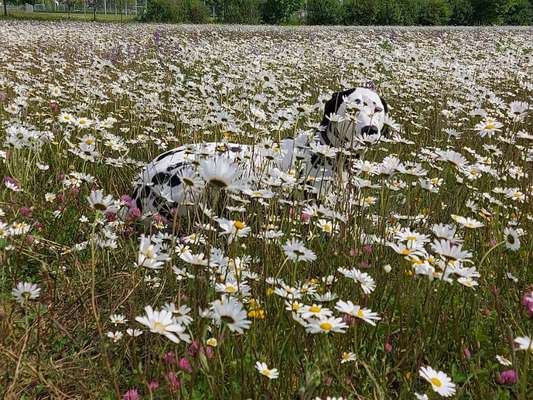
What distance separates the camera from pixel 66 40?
12.0 meters

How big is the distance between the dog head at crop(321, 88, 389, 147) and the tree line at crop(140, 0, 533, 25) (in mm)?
38448

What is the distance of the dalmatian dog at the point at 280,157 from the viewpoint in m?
2.80

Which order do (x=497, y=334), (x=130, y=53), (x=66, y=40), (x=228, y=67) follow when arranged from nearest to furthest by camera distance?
(x=497, y=334) < (x=228, y=67) < (x=130, y=53) < (x=66, y=40)

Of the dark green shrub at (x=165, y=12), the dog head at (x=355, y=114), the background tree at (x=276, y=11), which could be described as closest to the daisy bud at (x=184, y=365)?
the dog head at (x=355, y=114)

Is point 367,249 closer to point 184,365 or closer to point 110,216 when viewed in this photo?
point 184,365

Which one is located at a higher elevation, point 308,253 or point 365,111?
point 365,111

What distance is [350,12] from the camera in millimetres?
44125

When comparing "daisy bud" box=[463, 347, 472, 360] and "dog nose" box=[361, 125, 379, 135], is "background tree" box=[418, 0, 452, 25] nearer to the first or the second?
"dog nose" box=[361, 125, 379, 135]

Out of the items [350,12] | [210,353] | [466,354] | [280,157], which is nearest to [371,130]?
[280,157]

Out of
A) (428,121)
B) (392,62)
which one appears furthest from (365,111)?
(392,62)

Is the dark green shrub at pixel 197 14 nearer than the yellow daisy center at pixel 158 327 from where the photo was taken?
No

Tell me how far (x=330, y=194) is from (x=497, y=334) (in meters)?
1.08

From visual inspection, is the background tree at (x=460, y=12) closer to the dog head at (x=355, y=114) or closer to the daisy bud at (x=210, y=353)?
the dog head at (x=355, y=114)

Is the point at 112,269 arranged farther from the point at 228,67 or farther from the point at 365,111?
the point at 228,67
